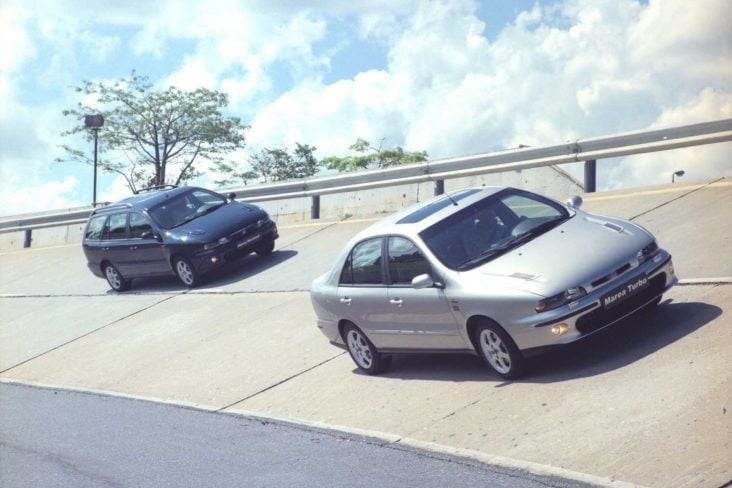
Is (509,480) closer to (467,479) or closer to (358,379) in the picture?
(467,479)

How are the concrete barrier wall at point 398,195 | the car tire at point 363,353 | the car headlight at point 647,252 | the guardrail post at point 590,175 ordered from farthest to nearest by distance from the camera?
the concrete barrier wall at point 398,195 < the guardrail post at point 590,175 < the car tire at point 363,353 < the car headlight at point 647,252

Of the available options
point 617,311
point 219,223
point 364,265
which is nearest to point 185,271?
point 219,223

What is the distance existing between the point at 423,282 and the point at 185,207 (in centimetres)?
1139

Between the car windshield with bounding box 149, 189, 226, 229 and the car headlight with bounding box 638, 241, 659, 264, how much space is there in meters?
11.8

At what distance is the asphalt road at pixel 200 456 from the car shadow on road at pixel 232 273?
7047 millimetres

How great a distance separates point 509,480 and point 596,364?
2298 millimetres

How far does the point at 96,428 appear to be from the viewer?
1045cm

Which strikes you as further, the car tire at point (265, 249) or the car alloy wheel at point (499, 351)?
the car tire at point (265, 249)

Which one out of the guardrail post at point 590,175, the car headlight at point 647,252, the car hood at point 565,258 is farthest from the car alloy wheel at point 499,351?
the guardrail post at point 590,175

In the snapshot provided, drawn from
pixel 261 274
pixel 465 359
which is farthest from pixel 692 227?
pixel 261 274

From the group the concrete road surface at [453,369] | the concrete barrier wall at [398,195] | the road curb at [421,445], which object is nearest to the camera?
the road curb at [421,445]

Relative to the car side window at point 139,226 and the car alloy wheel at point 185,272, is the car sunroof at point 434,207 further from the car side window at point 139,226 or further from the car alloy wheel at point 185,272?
the car side window at point 139,226

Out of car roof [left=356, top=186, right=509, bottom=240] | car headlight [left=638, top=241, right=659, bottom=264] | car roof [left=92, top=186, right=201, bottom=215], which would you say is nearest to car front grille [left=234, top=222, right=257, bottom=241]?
car roof [left=92, top=186, right=201, bottom=215]

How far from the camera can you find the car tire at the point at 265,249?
63.2 feet
